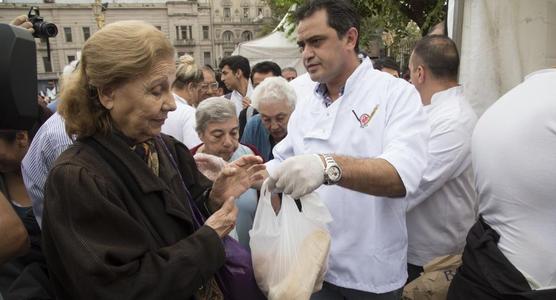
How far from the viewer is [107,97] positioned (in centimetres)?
144

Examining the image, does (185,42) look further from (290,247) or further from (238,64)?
(290,247)

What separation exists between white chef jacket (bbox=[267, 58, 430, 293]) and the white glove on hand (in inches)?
11.0

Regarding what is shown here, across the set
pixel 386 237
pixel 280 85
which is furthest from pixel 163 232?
pixel 280 85

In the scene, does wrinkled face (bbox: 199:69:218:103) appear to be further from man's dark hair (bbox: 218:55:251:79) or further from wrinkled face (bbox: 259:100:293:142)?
wrinkled face (bbox: 259:100:293:142)

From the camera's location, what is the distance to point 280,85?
342 centimetres

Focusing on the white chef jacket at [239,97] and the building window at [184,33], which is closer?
the white chef jacket at [239,97]

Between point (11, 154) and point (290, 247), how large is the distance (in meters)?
1.60

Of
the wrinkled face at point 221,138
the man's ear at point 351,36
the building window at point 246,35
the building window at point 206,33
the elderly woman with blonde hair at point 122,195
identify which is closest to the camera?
the elderly woman with blonde hair at point 122,195

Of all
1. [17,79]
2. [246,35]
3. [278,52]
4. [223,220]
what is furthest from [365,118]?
[246,35]

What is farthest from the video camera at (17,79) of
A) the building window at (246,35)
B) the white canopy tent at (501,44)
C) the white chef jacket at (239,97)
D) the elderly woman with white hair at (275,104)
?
the building window at (246,35)

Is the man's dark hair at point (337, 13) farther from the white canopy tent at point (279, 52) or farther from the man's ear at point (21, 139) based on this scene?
the white canopy tent at point (279, 52)

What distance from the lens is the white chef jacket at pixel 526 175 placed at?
1625mm

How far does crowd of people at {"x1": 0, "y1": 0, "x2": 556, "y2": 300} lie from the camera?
1316 millimetres

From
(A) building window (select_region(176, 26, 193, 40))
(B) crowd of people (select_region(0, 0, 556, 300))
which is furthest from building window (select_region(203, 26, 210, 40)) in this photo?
(B) crowd of people (select_region(0, 0, 556, 300))
